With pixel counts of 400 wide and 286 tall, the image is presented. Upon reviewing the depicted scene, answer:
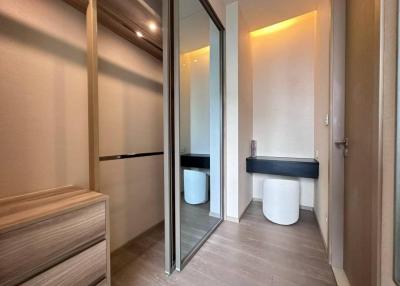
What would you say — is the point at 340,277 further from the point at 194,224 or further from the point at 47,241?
the point at 47,241

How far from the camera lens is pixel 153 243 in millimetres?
1952

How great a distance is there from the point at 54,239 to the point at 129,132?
124cm

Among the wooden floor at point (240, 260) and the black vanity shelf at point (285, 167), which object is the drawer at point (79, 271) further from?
the black vanity shelf at point (285, 167)

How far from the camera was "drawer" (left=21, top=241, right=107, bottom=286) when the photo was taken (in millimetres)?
791

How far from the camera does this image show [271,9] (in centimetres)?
242

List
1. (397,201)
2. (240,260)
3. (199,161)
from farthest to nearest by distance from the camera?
(199,161), (240,260), (397,201)

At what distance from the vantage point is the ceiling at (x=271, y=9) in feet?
7.56

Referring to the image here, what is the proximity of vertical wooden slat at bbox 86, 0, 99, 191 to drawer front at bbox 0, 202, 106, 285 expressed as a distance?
224 mm

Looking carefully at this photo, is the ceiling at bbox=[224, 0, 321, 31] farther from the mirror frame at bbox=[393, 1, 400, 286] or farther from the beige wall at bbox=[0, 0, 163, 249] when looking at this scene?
the mirror frame at bbox=[393, 1, 400, 286]

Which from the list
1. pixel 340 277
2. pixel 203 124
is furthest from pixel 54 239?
pixel 340 277

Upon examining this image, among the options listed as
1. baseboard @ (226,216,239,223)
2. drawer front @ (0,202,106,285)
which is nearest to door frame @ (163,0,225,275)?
drawer front @ (0,202,106,285)

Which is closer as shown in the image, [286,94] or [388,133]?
Answer: [388,133]

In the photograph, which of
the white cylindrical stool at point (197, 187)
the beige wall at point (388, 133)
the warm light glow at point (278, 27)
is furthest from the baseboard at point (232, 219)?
the warm light glow at point (278, 27)

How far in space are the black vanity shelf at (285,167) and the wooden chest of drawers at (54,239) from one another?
7.37 ft
